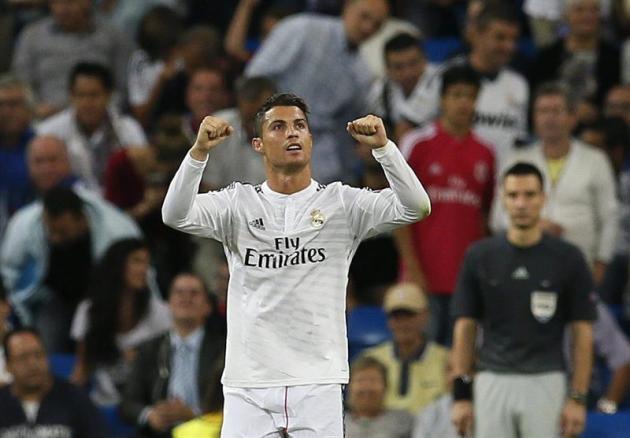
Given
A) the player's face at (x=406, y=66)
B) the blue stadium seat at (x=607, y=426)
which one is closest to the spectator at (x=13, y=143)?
the player's face at (x=406, y=66)

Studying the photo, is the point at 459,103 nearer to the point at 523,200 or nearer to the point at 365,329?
the point at 365,329

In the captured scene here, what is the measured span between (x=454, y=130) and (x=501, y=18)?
3.26 feet

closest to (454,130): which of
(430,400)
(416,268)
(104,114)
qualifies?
(416,268)

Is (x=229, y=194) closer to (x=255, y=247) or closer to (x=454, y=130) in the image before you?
(x=255, y=247)

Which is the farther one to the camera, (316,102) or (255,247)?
(316,102)

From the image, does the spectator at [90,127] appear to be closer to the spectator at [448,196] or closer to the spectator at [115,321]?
the spectator at [115,321]

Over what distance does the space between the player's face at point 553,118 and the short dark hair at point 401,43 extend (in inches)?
51.6

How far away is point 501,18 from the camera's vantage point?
36.9 ft

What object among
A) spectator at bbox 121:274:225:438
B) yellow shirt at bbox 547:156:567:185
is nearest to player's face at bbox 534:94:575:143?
yellow shirt at bbox 547:156:567:185

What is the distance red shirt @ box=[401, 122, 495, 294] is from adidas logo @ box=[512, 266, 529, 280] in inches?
67.8

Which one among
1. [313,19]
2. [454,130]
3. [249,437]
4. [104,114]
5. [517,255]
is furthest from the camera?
[104,114]

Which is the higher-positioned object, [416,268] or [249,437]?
[416,268]

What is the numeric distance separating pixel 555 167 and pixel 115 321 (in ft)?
9.33

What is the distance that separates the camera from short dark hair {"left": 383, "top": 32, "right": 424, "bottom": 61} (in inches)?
459
